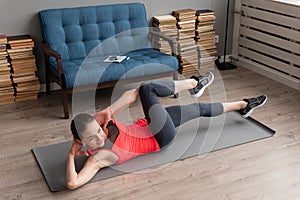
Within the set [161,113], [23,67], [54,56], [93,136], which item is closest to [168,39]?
[54,56]

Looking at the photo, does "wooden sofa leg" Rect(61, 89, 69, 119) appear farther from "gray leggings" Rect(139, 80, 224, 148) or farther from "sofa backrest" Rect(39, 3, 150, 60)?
"gray leggings" Rect(139, 80, 224, 148)

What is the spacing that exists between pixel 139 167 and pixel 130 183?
0.19 metres

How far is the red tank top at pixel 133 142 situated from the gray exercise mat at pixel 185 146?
0.06m

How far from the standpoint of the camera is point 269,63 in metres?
4.48

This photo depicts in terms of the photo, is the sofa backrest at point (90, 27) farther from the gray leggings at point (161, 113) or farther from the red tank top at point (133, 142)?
the red tank top at point (133, 142)

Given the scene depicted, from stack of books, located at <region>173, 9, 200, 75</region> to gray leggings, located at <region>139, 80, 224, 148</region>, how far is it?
150 centimetres

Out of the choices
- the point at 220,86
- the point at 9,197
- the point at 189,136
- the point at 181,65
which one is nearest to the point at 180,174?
the point at 189,136

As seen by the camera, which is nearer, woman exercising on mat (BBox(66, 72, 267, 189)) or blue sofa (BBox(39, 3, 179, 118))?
woman exercising on mat (BBox(66, 72, 267, 189))

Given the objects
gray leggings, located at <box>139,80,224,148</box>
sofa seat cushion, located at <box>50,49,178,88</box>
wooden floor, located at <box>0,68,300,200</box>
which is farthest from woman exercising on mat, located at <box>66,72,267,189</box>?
sofa seat cushion, located at <box>50,49,178,88</box>

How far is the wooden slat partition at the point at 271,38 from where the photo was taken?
4102 mm

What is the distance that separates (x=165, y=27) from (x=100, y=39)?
75 centimetres

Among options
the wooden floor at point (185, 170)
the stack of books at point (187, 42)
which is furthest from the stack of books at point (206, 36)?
the wooden floor at point (185, 170)

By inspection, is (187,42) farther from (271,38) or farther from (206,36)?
(271,38)

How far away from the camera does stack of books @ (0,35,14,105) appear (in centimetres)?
369
